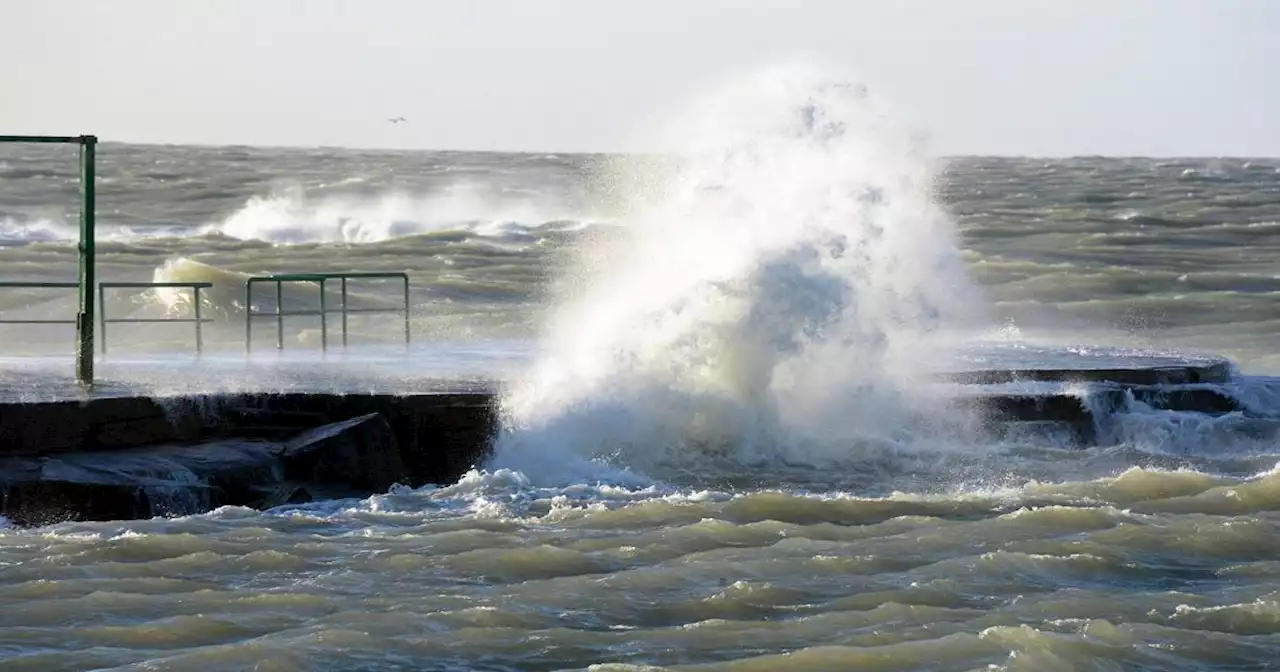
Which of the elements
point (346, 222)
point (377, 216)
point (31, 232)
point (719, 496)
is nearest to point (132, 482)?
point (719, 496)

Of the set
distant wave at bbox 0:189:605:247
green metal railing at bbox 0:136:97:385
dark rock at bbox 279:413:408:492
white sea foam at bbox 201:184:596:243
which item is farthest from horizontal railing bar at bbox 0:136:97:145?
white sea foam at bbox 201:184:596:243

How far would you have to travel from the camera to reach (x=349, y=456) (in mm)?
14148

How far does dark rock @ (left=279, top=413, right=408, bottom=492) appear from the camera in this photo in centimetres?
1400

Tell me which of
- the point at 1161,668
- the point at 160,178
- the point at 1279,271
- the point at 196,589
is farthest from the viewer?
the point at 160,178

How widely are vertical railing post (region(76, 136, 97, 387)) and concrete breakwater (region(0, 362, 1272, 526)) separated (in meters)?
1.32

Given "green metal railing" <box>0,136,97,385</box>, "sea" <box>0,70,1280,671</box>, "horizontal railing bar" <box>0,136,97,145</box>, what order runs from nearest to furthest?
"sea" <box>0,70,1280,671</box>, "horizontal railing bar" <box>0,136,97,145</box>, "green metal railing" <box>0,136,97,385</box>

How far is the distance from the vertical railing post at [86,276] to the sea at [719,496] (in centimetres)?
36

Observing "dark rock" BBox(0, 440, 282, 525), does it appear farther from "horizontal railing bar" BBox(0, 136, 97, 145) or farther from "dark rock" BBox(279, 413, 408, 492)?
"horizontal railing bar" BBox(0, 136, 97, 145)

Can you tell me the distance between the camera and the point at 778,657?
9.05 meters

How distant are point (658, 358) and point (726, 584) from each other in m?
6.18

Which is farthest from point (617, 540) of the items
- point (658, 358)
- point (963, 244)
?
point (963, 244)

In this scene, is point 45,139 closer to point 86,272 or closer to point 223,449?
point 86,272

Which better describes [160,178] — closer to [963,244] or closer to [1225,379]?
[963,244]

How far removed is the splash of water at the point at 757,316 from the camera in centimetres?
1568
